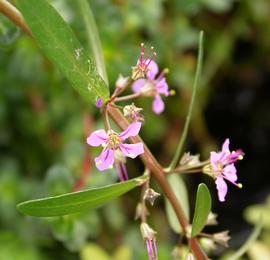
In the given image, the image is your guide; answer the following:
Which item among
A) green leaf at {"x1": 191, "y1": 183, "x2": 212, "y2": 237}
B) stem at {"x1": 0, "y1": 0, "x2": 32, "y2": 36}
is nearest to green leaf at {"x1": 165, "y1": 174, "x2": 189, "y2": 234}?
green leaf at {"x1": 191, "y1": 183, "x2": 212, "y2": 237}

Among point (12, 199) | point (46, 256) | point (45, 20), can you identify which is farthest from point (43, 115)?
point (45, 20)

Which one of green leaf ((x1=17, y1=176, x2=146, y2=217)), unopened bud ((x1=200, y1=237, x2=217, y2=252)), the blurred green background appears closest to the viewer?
green leaf ((x1=17, y1=176, x2=146, y2=217))

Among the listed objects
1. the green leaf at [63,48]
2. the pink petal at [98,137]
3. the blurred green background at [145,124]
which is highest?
the blurred green background at [145,124]

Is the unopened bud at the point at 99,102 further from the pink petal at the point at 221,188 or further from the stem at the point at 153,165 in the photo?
the pink petal at the point at 221,188

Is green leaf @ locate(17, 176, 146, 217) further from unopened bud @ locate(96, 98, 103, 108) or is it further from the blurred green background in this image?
the blurred green background

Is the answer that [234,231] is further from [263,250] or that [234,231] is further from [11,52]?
[11,52]

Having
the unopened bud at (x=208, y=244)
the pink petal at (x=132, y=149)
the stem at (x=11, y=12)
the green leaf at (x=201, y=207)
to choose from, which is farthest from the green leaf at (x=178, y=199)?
the stem at (x=11, y=12)

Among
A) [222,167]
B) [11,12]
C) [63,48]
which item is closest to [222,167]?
[222,167]
